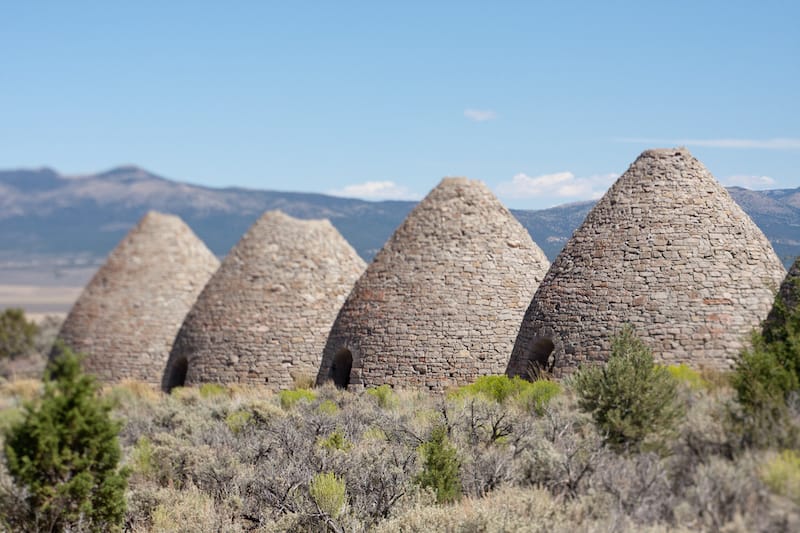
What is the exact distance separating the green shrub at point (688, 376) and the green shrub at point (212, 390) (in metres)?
9.42

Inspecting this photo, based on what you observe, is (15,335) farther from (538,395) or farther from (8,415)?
(538,395)

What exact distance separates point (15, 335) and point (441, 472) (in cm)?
3054

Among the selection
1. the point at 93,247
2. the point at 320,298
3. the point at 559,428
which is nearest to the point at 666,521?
the point at 559,428

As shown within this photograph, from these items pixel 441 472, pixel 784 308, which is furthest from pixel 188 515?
pixel 784 308

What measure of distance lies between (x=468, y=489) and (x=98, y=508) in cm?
423

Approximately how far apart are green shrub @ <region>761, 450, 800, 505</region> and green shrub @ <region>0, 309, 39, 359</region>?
3345 cm

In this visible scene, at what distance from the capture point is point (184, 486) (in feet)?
46.8

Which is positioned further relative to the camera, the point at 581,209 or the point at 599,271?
the point at 581,209

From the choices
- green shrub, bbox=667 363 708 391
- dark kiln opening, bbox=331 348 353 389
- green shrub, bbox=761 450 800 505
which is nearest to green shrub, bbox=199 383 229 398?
dark kiln opening, bbox=331 348 353 389

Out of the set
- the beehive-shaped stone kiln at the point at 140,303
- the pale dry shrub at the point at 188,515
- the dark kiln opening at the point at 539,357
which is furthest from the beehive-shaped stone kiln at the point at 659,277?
the beehive-shaped stone kiln at the point at 140,303

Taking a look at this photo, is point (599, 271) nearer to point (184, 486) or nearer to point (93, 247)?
point (184, 486)

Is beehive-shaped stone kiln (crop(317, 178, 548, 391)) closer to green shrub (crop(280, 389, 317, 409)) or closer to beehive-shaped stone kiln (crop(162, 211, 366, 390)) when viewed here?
green shrub (crop(280, 389, 317, 409))

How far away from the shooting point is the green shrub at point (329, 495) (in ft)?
38.7

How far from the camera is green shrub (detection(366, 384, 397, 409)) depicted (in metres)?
16.6
